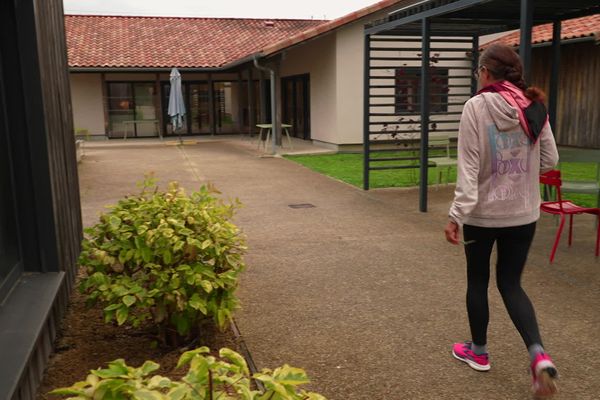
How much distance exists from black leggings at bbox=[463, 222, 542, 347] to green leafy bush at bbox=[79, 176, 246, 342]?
4.80 ft

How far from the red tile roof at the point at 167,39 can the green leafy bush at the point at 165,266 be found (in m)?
19.3

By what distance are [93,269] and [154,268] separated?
50 cm

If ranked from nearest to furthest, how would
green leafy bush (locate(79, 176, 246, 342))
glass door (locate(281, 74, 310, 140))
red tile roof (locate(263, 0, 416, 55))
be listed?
1. green leafy bush (locate(79, 176, 246, 342))
2. red tile roof (locate(263, 0, 416, 55))
3. glass door (locate(281, 74, 310, 140))

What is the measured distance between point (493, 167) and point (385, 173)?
979 centimetres

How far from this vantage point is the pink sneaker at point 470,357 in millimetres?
3547

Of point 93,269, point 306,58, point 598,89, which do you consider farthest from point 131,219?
point 306,58

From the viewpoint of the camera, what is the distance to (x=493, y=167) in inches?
128

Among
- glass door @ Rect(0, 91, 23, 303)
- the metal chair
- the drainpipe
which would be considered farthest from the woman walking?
the drainpipe

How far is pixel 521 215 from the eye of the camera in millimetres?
3236

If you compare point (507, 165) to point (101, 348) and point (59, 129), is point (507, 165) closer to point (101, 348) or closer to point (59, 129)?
point (101, 348)

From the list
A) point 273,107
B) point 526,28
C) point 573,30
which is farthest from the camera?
point 273,107

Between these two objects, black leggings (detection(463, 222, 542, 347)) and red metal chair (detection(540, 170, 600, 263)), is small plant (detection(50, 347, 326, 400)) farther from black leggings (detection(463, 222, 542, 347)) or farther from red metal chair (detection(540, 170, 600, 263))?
red metal chair (detection(540, 170, 600, 263))

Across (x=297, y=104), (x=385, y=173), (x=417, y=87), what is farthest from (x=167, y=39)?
(x=385, y=173)

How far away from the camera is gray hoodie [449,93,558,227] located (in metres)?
3.21
